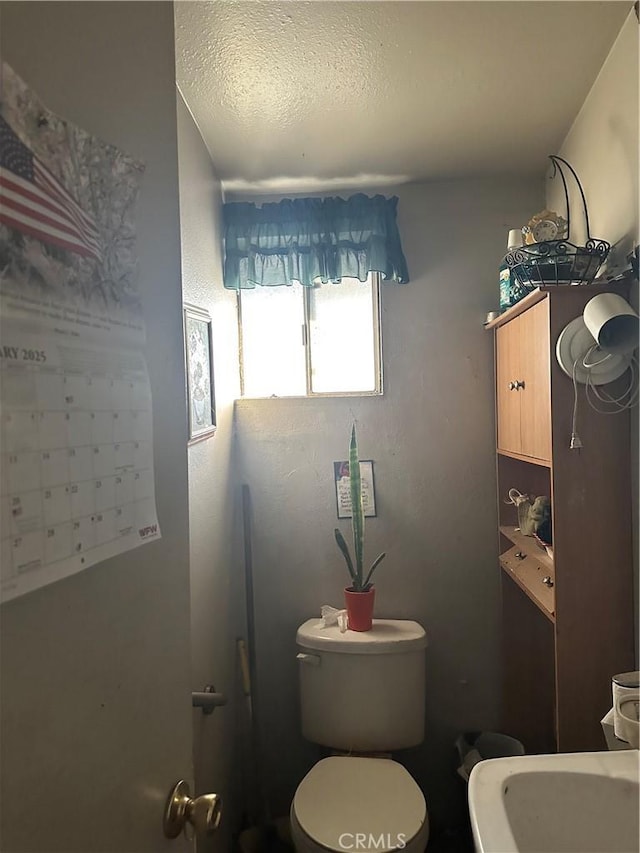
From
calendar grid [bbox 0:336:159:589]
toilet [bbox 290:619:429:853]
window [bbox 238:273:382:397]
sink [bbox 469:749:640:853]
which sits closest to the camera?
calendar grid [bbox 0:336:159:589]

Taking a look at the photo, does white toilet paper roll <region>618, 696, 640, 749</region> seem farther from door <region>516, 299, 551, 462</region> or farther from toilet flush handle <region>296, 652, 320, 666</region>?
toilet flush handle <region>296, 652, 320, 666</region>

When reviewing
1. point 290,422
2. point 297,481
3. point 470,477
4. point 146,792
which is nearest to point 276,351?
point 290,422

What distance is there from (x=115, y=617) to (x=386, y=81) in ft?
4.76

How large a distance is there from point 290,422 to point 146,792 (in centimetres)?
156

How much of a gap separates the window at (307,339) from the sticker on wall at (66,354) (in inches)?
61.1

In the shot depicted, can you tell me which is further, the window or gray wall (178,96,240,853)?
the window

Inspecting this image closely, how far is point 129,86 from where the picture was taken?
0.71m

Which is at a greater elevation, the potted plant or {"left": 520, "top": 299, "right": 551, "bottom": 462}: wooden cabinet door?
{"left": 520, "top": 299, "right": 551, "bottom": 462}: wooden cabinet door

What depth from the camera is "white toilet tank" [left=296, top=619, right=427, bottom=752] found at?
6.45ft

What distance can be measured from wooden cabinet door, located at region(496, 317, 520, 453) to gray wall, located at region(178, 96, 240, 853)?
934 mm

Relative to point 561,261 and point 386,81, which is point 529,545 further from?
point 386,81

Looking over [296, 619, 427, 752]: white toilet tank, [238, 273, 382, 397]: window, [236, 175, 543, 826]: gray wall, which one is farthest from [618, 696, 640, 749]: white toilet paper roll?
[238, 273, 382, 397]: window

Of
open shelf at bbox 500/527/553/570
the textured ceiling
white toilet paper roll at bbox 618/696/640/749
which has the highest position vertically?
the textured ceiling

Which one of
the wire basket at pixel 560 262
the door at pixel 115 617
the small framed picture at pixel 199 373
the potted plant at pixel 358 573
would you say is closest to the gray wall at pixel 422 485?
the potted plant at pixel 358 573
